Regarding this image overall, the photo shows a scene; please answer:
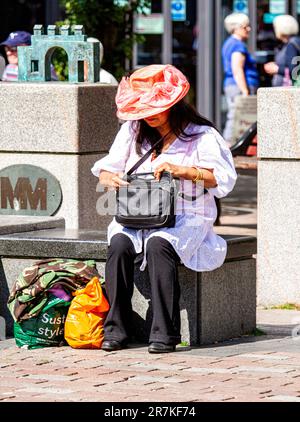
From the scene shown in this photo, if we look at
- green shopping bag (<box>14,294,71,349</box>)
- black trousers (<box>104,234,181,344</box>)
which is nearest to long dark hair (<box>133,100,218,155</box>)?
black trousers (<box>104,234,181,344</box>)

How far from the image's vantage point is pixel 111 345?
25.5ft

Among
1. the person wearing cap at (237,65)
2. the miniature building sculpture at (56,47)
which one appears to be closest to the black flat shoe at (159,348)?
the miniature building sculpture at (56,47)

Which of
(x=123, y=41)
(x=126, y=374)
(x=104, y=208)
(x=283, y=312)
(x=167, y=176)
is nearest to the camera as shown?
(x=126, y=374)

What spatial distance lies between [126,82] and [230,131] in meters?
6.31

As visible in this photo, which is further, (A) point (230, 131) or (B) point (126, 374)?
(A) point (230, 131)

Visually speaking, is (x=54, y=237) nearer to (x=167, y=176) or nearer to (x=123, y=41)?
(x=167, y=176)

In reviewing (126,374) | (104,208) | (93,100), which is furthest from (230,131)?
(126,374)

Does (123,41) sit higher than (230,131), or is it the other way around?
(123,41)

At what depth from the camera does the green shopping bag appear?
7.90 metres

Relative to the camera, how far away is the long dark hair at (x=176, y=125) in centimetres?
798

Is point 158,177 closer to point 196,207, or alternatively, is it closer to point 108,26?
point 196,207

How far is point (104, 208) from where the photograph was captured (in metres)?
8.55

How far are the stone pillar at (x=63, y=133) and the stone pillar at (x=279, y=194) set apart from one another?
1.07m

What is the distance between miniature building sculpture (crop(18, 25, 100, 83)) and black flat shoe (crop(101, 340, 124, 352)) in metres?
2.39
